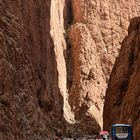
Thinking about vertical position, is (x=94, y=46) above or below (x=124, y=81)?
above

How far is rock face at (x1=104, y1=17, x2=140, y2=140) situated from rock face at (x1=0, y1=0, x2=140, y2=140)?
5716 millimetres

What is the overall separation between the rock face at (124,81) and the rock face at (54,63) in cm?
572

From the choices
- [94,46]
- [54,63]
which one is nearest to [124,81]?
[54,63]

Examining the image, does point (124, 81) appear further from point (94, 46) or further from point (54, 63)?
point (94, 46)

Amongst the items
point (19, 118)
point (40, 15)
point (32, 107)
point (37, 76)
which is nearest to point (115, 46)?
point (40, 15)

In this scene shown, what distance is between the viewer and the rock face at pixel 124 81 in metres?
29.6

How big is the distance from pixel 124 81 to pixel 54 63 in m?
11.3

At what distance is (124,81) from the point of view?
3406cm

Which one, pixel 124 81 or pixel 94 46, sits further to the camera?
pixel 94 46

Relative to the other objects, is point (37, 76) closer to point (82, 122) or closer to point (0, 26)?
point (0, 26)

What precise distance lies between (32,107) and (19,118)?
4.30 m

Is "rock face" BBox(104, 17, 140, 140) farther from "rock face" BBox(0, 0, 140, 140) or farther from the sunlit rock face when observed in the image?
the sunlit rock face

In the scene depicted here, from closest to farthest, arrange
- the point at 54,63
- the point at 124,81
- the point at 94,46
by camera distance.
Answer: the point at 124,81
the point at 54,63
the point at 94,46

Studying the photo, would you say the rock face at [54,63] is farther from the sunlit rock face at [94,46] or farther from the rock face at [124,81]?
the rock face at [124,81]
